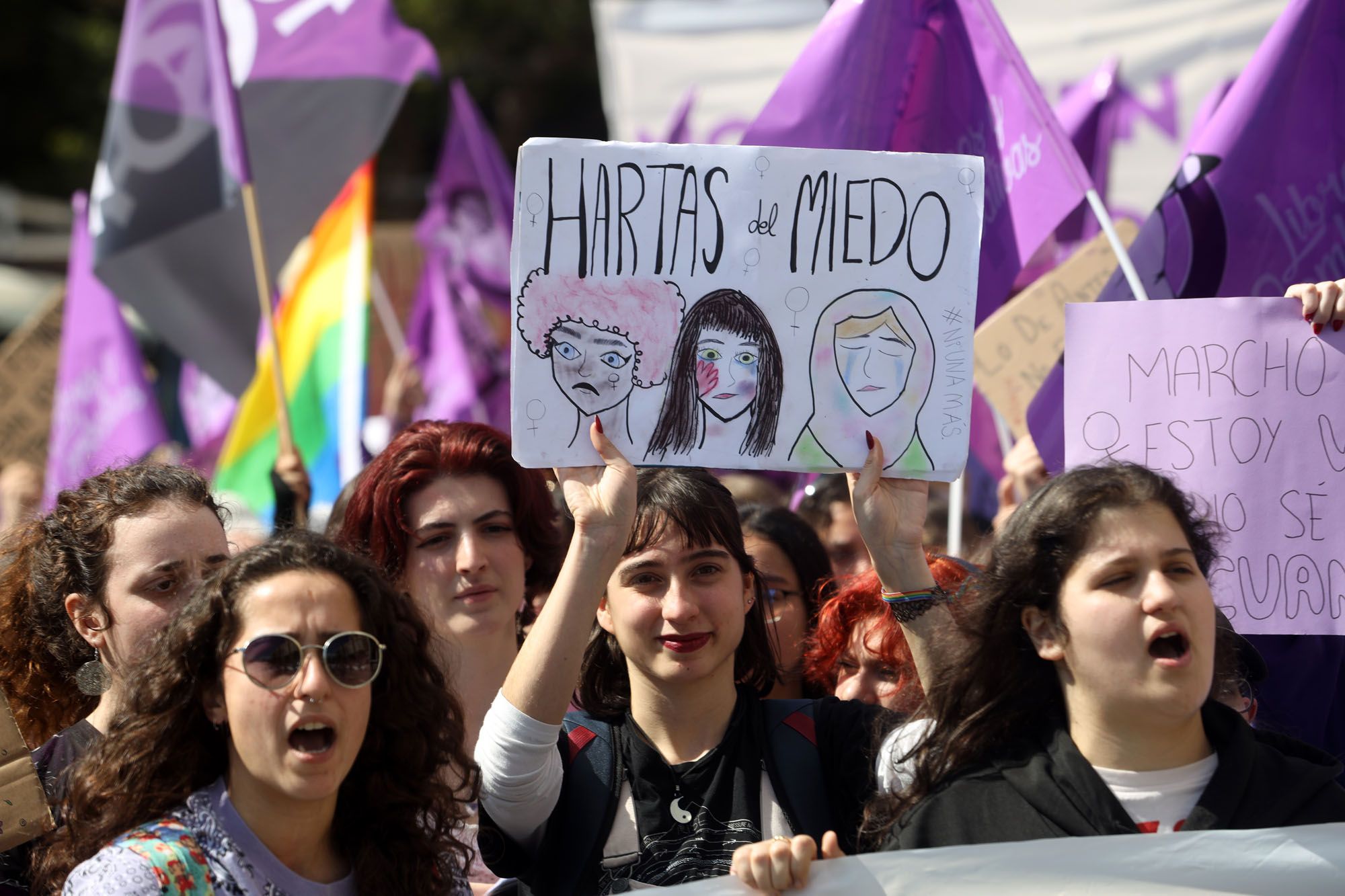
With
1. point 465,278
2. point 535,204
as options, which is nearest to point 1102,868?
point 535,204

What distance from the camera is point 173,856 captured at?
1.93 m

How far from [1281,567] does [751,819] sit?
1.10 m

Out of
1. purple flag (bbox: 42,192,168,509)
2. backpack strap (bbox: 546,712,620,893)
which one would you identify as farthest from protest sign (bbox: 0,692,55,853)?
purple flag (bbox: 42,192,168,509)

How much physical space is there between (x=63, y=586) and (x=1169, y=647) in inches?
76.1

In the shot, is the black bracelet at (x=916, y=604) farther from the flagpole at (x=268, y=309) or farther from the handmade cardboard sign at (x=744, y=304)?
the flagpole at (x=268, y=309)

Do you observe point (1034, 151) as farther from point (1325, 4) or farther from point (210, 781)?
point (210, 781)

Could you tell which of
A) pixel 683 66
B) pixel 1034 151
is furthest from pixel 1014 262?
pixel 683 66

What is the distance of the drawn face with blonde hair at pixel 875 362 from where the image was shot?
255cm

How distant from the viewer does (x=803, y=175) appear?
8.46ft

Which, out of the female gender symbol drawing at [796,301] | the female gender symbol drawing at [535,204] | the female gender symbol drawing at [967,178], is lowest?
the female gender symbol drawing at [796,301]

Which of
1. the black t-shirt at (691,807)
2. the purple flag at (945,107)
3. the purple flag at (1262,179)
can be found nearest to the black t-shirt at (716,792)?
the black t-shirt at (691,807)

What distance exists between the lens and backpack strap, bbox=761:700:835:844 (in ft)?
7.96

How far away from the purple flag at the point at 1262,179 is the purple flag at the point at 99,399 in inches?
178

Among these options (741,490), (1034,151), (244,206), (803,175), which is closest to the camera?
(803,175)
